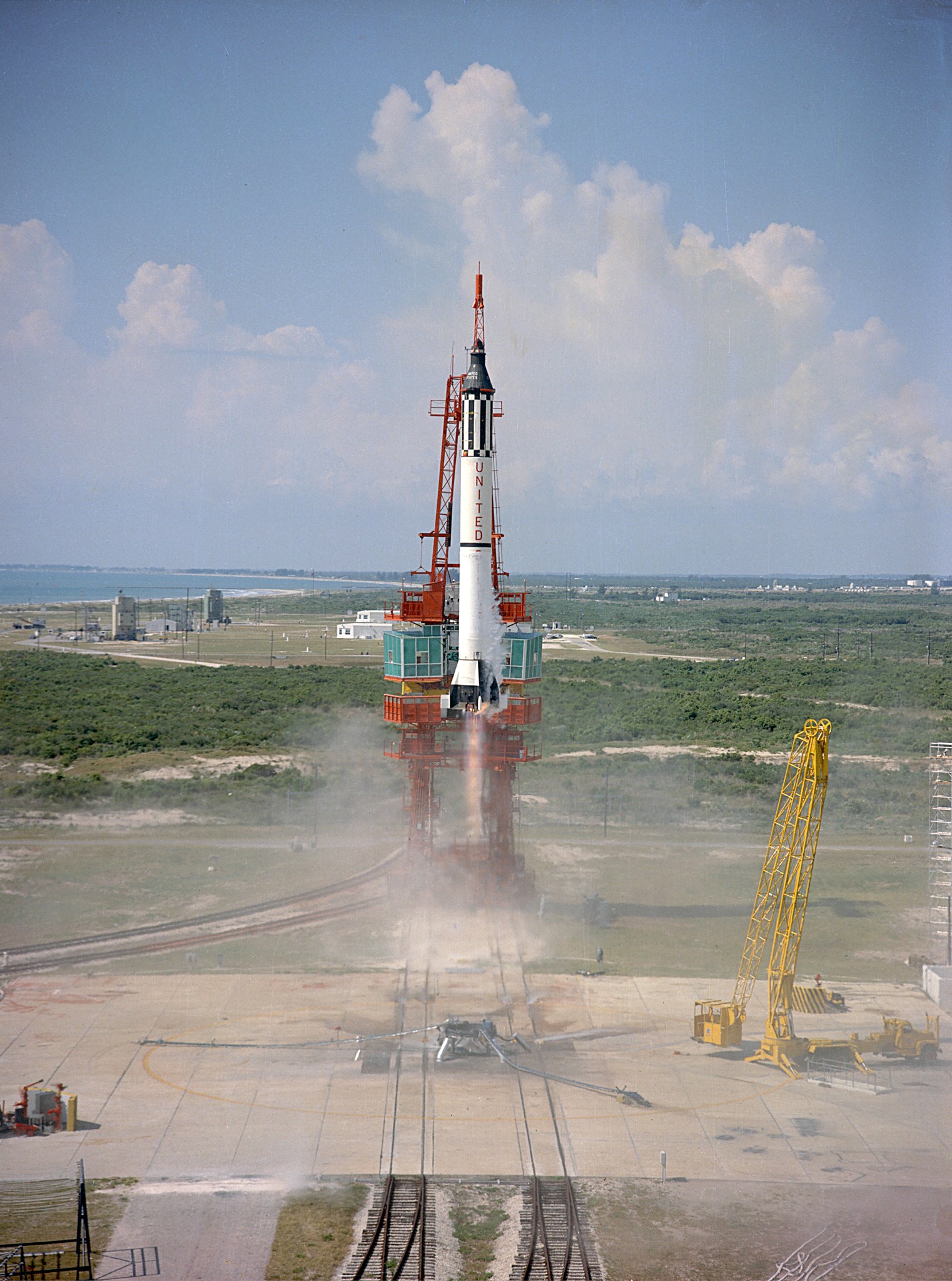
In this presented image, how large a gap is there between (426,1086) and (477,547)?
65.0 feet

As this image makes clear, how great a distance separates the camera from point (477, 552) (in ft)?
147

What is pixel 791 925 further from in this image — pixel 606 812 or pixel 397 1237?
pixel 606 812

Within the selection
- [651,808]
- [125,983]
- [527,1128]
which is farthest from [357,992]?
[651,808]

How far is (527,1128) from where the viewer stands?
30391 millimetres

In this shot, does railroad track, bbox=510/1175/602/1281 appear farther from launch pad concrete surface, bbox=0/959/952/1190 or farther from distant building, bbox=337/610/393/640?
distant building, bbox=337/610/393/640

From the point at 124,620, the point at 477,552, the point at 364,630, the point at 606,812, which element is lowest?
the point at 606,812

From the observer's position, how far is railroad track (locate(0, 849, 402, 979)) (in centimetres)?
4278

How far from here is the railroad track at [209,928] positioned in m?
42.8

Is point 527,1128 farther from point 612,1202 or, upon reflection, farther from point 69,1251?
point 69,1251

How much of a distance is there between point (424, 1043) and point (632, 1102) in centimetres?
679

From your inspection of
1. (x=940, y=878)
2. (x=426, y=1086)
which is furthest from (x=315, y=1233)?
(x=940, y=878)

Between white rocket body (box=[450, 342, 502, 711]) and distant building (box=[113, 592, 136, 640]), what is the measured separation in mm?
141251

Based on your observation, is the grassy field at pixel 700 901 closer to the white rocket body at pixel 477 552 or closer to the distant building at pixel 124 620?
the white rocket body at pixel 477 552

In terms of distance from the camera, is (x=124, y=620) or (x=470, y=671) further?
(x=124, y=620)
